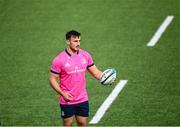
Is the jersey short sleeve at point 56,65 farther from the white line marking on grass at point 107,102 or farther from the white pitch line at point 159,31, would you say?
the white pitch line at point 159,31

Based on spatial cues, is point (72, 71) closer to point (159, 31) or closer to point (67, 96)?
point (67, 96)

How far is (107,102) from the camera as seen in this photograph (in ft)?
53.3

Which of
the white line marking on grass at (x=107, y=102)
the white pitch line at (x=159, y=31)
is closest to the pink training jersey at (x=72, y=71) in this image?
the white line marking on grass at (x=107, y=102)

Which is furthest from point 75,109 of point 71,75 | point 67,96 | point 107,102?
point 107,102

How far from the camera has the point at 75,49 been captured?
42.4 feet

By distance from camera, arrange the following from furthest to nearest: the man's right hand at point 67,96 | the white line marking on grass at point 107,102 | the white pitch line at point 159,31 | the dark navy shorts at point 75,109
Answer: the white pitch line at point 159,31 → the white line marking on grass at point 107,102 → the dark navy shorts at point 75,109 → the man's right hand at point 67,96

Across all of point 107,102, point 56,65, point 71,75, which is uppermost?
point 56,65

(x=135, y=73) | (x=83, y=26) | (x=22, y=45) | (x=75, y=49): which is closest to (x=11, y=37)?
(x=22, y=45)

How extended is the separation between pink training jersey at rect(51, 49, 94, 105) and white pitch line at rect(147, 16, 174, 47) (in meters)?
6.67

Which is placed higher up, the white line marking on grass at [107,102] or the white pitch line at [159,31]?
the white pitch line at [159,31]

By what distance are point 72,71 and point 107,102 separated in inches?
138

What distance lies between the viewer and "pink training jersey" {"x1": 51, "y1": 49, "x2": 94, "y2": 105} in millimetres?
12898

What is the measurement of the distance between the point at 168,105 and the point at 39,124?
10.1 feet

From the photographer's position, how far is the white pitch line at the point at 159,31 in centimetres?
1954
